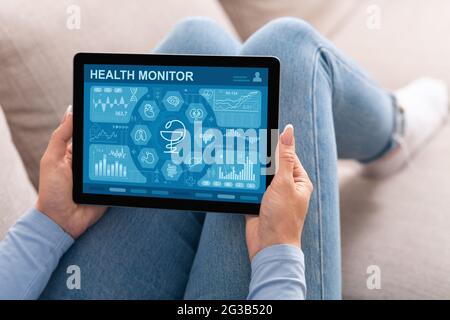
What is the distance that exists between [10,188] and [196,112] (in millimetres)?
290

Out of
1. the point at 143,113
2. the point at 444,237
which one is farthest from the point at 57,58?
the point at 444,237

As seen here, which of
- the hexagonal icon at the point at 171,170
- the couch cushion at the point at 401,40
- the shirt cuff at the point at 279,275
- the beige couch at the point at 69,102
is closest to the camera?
the shirt cuff at the point at 279,275

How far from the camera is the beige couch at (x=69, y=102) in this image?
871mm

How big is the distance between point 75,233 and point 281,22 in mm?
434

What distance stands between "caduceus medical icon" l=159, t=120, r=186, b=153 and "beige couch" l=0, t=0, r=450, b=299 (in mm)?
237

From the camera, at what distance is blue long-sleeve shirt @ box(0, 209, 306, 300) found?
2.08 ft

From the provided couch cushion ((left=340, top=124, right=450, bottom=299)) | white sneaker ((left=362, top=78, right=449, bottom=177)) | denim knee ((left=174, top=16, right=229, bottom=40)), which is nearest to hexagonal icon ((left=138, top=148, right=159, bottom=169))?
denim knee ((left=174, top=16, right=229, bottom=40))

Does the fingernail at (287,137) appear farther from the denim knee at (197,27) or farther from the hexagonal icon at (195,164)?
the denim knee at (197,27)

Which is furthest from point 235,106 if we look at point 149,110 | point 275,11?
point 275,11

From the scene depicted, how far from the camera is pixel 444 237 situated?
0.95 metres

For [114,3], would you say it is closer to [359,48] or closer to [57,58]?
[57,58]

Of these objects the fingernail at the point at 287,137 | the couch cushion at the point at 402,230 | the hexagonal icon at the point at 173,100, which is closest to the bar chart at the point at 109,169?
the hexagonal icon at the point at 173,100

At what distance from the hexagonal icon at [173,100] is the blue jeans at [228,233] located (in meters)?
0.15
